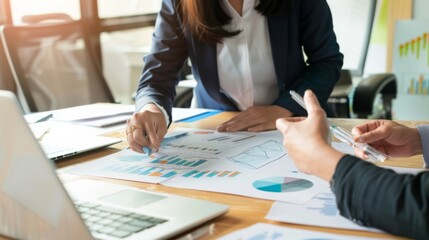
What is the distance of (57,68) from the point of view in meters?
2.39

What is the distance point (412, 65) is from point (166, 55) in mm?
2106

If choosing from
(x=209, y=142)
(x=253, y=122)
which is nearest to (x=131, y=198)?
(x=209, y=142)

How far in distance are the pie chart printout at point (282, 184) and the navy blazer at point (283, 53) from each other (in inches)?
23.1

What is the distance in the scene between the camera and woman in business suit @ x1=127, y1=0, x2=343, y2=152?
1.59 meters

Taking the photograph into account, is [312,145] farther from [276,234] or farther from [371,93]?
[371,93]

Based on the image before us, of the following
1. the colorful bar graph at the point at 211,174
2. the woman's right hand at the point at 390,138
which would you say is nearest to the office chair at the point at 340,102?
the woman's right hand at the point at 390,138

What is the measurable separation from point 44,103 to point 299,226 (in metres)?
1.71

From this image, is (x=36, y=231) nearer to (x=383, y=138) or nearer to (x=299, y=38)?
(x=383, y=138)

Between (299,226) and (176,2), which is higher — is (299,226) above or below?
below

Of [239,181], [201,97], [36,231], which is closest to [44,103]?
[201,97]

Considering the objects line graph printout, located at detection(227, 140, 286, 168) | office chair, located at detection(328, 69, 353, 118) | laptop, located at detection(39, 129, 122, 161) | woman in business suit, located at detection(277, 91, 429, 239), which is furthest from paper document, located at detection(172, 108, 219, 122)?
office chair, located at detection(328, 69, 353, 118)

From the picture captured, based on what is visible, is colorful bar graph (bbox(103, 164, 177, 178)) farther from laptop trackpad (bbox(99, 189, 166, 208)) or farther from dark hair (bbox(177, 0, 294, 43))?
dark hair (bbox(177, 0, 294, 43))

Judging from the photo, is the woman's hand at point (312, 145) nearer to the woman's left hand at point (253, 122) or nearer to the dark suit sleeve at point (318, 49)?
the woman's left hand at point (253, 122)

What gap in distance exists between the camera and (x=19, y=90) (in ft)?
7.32
